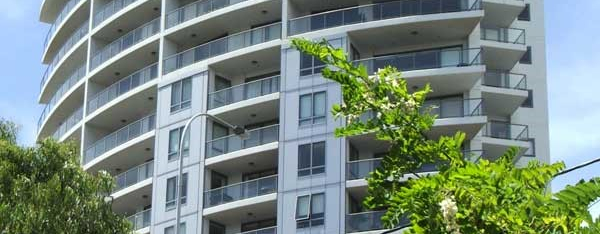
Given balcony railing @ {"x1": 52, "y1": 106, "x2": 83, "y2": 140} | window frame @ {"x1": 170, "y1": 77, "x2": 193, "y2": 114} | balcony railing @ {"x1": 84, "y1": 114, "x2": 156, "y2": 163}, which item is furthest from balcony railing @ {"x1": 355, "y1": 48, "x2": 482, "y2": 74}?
balcony railing @ {"x1": 52, "y1": 106, "x2": 83, "y2": 140}

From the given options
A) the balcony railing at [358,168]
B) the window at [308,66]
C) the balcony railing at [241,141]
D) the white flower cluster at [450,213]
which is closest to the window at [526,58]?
the window at [308,66]

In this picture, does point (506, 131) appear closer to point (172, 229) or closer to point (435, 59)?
point (435, 59)

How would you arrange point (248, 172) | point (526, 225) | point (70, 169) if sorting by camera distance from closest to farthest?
point (526, 225) < point (70, 169) < point (248, 172)

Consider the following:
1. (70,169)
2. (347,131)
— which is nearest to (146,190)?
(70,169)

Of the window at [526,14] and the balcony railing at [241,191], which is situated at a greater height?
the window at [526,14]

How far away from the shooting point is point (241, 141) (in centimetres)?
5972

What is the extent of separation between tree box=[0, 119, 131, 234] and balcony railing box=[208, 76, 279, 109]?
21.8 m

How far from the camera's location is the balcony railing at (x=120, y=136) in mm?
64250

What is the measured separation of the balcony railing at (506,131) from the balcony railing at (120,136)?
17241 millimetres

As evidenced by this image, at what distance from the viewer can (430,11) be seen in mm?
58344

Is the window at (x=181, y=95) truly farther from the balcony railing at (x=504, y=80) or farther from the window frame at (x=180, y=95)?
the balcony railing at (x=504, y=80)

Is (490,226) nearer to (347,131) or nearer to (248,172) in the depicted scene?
(347,131)

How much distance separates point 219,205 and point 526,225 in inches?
1886

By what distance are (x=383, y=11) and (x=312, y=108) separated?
587cm
